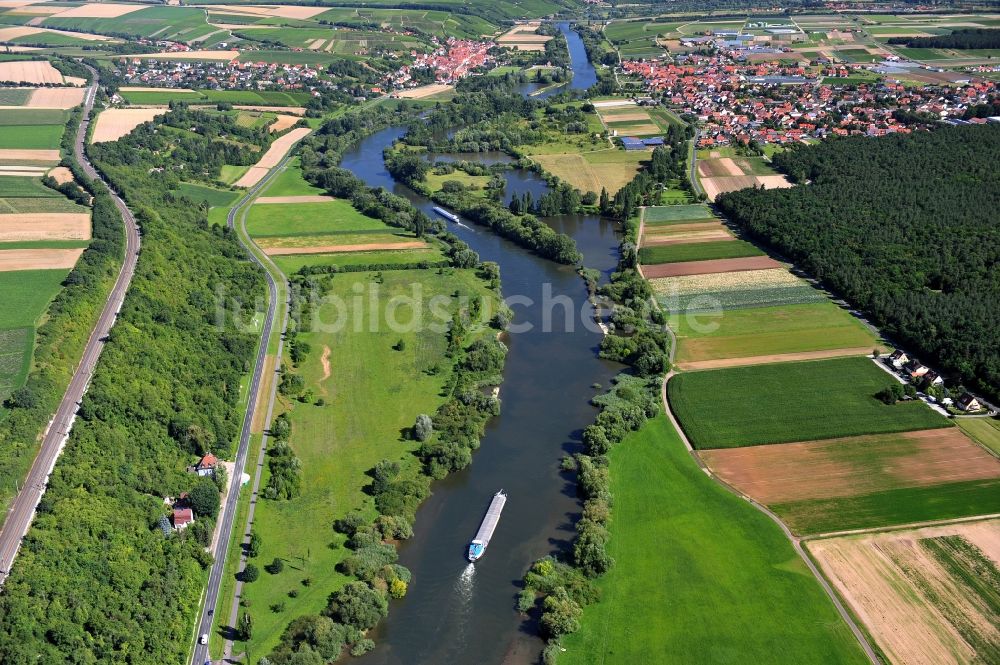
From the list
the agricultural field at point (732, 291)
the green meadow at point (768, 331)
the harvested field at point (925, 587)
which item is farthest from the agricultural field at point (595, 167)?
the harvested field at point (925, 587)

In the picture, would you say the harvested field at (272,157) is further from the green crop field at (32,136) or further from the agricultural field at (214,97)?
the green crop field at (32,136)

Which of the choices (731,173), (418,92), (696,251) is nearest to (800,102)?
(731,173)

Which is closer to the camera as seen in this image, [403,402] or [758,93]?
[403,402]

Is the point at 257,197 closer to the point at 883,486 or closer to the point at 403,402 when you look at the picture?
the point at 403,402

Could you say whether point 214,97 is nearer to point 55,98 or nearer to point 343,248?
point 55,98

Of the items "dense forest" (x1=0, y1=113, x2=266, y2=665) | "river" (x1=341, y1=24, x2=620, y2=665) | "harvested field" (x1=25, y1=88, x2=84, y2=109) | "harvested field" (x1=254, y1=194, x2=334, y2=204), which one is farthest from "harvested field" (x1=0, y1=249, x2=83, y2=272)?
"harvested field" (x1=25, y1=88, x2=84, y2=109)

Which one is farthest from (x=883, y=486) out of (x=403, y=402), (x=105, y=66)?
(x=105, y=66)

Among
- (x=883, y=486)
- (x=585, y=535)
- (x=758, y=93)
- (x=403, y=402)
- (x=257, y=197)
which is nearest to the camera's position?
(x=585, y=535)
